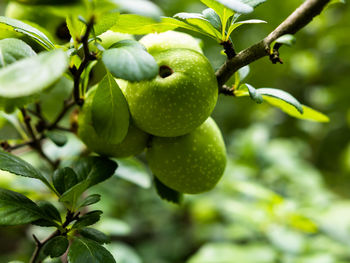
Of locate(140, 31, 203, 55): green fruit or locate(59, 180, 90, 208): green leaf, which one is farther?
locate(140, 31, 203, 55): green fruit

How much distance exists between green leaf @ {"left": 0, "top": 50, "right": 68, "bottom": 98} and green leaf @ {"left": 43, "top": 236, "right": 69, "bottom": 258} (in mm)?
231

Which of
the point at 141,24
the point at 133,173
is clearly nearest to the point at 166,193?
the point at 133,173

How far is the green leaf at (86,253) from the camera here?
440 mm

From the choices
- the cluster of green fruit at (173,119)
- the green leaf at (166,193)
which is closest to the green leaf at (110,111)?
the cluster of green fruit at (173,119)

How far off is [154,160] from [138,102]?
125 millimetres

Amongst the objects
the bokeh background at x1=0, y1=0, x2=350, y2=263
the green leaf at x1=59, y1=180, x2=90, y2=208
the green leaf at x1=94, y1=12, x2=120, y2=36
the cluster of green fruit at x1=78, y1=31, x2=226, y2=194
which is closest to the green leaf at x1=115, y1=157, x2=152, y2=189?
the bokeh background at x1=0, y1=0, x2=350, y2=263

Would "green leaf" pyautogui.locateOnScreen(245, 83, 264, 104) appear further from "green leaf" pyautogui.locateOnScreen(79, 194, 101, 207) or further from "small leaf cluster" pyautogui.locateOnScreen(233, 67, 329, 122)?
"green leaf" pyautogui.locateOnScreen(79, 194, 101, 207)

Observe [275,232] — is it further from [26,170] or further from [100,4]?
[100,4]

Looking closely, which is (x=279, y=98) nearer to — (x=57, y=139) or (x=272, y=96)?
(x=272, y=96)

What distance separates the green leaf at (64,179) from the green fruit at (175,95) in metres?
0.13

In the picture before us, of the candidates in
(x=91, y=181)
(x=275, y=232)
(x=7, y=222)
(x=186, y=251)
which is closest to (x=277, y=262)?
(x=275, y=232)

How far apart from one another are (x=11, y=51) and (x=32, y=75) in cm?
10

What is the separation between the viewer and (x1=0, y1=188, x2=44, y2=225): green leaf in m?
0.43

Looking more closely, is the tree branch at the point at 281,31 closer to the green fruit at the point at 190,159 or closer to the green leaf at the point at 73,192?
the green fruit at the point at 190,159
